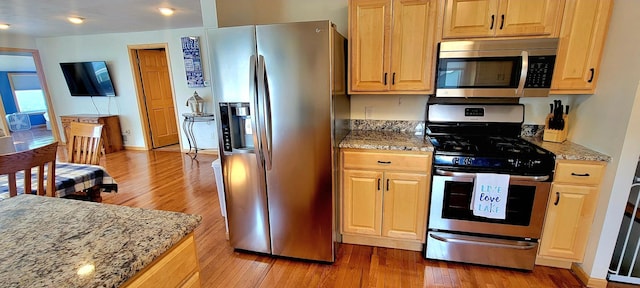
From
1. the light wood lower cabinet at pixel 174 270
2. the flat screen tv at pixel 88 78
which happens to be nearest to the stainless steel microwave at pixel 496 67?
the light wood lower cabinet at pixel 174 270

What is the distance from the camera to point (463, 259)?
6.84 feet

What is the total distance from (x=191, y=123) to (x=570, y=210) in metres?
5.40

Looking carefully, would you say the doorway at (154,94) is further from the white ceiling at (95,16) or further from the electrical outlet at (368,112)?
the electrical outlet at (368,112)

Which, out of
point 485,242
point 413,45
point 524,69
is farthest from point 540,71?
point 485,242

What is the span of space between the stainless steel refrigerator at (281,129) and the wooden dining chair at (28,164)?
98cm

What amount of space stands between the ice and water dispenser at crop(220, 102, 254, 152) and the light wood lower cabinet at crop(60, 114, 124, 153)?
4717 mm

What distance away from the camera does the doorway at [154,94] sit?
5305 millimetres

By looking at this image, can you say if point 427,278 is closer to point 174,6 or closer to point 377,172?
point 377,172

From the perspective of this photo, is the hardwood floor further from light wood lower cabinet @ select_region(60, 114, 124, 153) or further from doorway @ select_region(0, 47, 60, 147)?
doorway @ select_region(0, 47, 60, 147)

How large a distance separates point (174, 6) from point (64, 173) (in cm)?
230

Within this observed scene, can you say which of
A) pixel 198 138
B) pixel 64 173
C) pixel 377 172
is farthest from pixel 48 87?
pixel 377 172

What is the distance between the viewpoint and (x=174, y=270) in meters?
0.92

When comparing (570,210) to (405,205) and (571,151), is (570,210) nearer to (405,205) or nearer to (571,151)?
(571,151)

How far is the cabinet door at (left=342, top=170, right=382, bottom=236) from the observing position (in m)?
2.15
